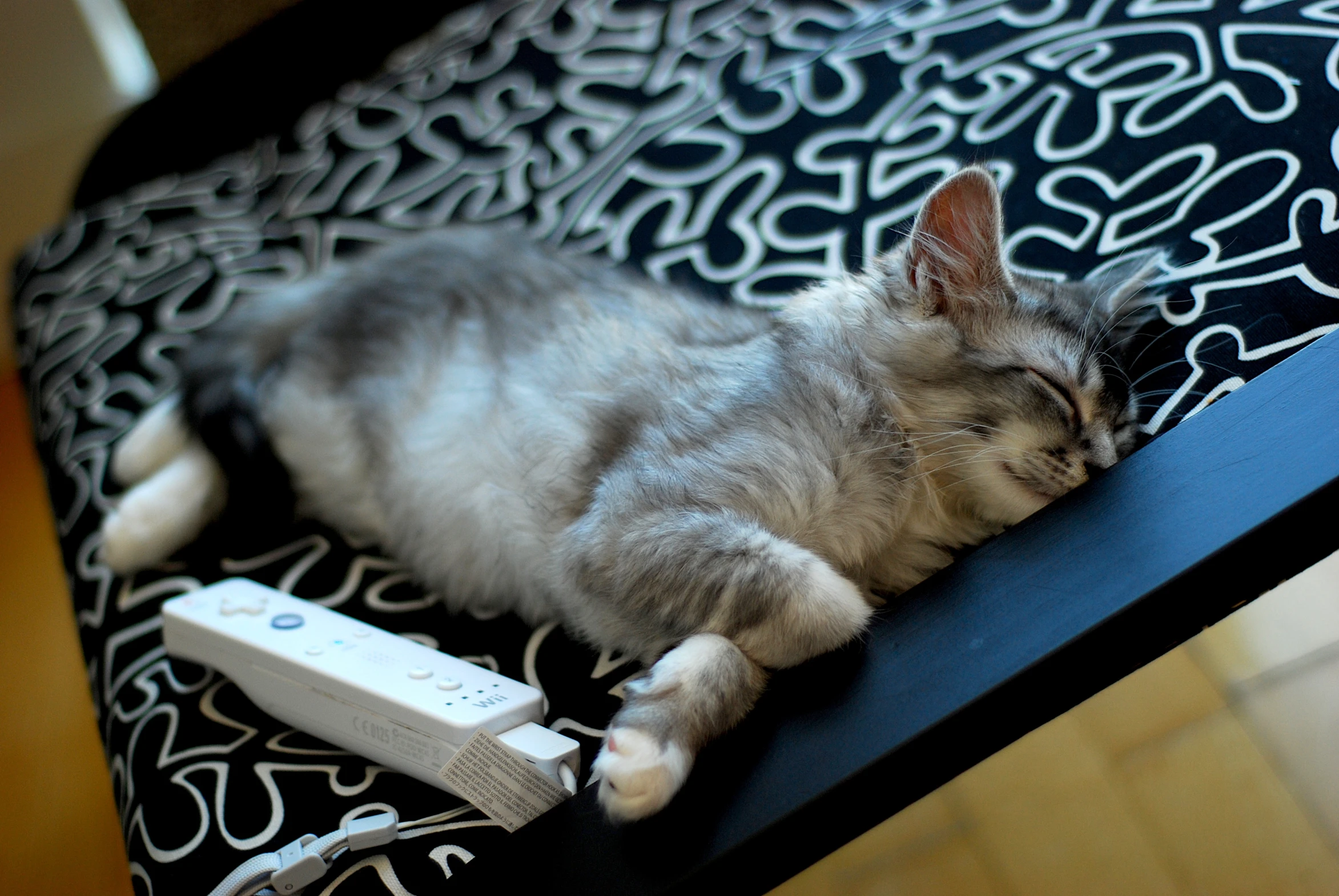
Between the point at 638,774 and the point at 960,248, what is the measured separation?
981 mm

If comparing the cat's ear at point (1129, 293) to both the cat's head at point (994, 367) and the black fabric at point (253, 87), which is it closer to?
the cat's head at point (994, 367)

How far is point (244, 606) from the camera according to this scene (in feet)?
5.37

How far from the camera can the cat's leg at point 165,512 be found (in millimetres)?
1905

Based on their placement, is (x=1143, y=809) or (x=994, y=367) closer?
(x=1143, y=809)

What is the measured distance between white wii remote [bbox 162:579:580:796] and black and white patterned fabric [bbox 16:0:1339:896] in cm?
8

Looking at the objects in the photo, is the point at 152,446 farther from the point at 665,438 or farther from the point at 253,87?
the point at 253,87

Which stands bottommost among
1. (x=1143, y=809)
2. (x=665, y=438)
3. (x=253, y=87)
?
(x=1143, y=809)

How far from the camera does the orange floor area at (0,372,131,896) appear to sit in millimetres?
2143

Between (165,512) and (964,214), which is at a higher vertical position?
(964,214)

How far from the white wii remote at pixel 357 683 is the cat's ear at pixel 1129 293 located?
114 cm

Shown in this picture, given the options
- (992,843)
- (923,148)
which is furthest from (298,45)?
(992,843)

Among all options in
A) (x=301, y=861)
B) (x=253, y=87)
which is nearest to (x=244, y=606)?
(x=301, y=861)

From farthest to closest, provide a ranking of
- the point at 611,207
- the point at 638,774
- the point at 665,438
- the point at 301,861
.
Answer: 1. the point at 611,207
2. the point at 665,438
3. the point at 301,861
4. the point at 638,774

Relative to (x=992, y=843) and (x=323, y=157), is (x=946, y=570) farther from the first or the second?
(x=323, y=157)
